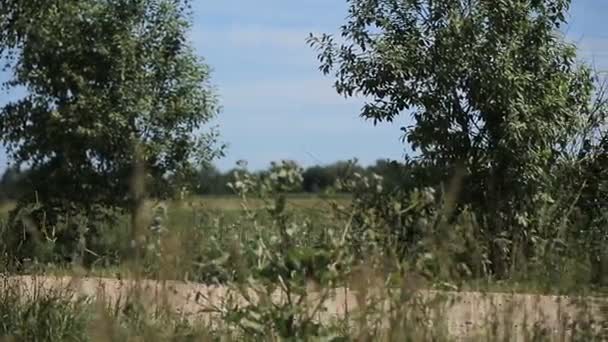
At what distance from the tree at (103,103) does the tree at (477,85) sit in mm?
5622

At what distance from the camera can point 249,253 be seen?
508cm

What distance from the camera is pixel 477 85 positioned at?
51.7ft

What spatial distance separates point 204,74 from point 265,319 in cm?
1686

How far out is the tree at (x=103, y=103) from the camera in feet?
67.2

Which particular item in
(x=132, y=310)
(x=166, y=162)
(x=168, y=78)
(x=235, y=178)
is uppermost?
(x=168, y=78)

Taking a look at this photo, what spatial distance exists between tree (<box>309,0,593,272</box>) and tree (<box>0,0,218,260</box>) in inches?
221

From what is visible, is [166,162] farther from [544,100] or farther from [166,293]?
[166,293]

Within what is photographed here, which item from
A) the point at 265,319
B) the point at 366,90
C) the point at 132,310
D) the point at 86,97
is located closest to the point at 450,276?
the point at 265,319

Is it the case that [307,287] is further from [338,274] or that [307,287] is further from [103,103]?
[103,103]

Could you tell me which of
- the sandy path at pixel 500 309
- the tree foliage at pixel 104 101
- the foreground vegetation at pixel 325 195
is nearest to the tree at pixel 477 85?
the foreground vegetation at pixel 325 195

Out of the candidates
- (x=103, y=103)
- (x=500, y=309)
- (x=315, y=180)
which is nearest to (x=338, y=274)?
(x=315, y=180)

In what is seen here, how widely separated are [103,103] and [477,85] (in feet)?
25.5

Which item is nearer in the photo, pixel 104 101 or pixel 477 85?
pixel 477 85

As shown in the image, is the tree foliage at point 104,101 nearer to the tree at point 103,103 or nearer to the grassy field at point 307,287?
the tree at point 103,103
